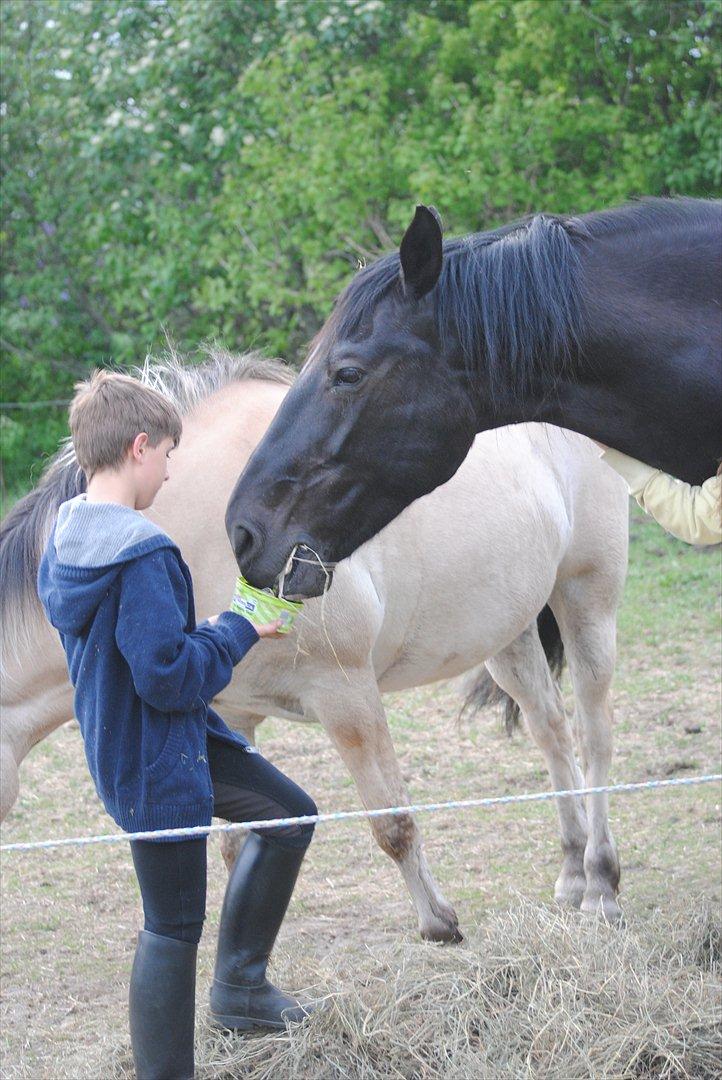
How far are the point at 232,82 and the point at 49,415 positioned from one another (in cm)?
353

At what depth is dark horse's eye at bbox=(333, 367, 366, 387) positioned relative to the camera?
2285mm

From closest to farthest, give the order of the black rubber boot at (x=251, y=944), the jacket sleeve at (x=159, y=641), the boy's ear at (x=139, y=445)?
the jacket sleeve at (x=159, y=641) < the boy's ear at (x=139, y=445) < the black rubber boot at (x=251, y=944)

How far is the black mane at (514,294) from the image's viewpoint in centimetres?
223

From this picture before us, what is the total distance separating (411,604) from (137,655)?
4.59 feet

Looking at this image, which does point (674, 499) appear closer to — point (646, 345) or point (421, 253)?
point (646, 345)

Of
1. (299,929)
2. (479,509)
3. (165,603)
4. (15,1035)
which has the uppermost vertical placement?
(165,603)

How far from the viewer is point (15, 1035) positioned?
331 cm

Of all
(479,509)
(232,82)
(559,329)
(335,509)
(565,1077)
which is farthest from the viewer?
(232,82)

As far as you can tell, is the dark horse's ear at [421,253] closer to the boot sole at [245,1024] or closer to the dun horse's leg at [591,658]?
the boot sole at [245,1024]

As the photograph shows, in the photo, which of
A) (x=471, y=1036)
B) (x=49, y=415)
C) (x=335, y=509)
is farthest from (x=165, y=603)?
(x=49, y=415)

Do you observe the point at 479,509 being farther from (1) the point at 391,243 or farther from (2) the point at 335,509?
(1) the point at 391,243

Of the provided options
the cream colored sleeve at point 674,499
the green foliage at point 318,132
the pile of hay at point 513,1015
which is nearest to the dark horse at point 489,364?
the cream colored sleeve at point 674,499

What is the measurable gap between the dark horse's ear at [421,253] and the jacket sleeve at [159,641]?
713 millimetres

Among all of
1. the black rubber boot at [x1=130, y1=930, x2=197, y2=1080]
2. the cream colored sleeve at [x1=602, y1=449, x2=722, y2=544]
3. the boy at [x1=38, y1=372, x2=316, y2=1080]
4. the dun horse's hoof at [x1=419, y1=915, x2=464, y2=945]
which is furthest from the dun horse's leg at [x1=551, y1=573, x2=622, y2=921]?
the black rubber boot at [x1=130, y1=930, x2=197, y2=1080]
